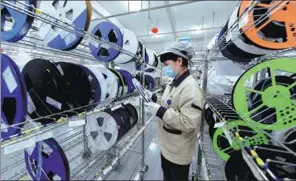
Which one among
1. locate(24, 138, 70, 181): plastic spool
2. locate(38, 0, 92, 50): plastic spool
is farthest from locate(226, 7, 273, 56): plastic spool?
locate(24, 138, 70, 181): plastic spool

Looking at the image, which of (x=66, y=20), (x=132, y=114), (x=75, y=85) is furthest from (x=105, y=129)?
(x=66, y=20)

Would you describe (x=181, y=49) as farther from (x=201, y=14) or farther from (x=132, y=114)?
(x=201, y=14)

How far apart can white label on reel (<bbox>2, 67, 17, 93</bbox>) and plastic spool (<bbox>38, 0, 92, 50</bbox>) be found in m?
0.42

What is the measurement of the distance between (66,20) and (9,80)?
1.79 ft

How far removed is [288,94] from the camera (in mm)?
792

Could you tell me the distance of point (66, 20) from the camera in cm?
104

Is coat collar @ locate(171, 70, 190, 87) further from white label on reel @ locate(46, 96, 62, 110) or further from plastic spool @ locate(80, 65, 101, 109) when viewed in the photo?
white label on reel @ locate(46, 96, 62, 110)

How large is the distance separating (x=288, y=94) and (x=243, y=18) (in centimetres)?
43

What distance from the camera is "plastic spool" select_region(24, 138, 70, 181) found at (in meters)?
1.08

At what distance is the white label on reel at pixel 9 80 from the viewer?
26.4 inches

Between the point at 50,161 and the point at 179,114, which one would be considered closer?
the point at 50,161

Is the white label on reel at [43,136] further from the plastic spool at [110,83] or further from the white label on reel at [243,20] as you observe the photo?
the white label on reel at [243,20]

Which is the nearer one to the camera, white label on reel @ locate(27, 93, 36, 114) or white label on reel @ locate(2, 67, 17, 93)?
white label on reel @ locate(2, 67, 17, 93)

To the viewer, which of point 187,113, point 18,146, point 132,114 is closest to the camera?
point 18,146
